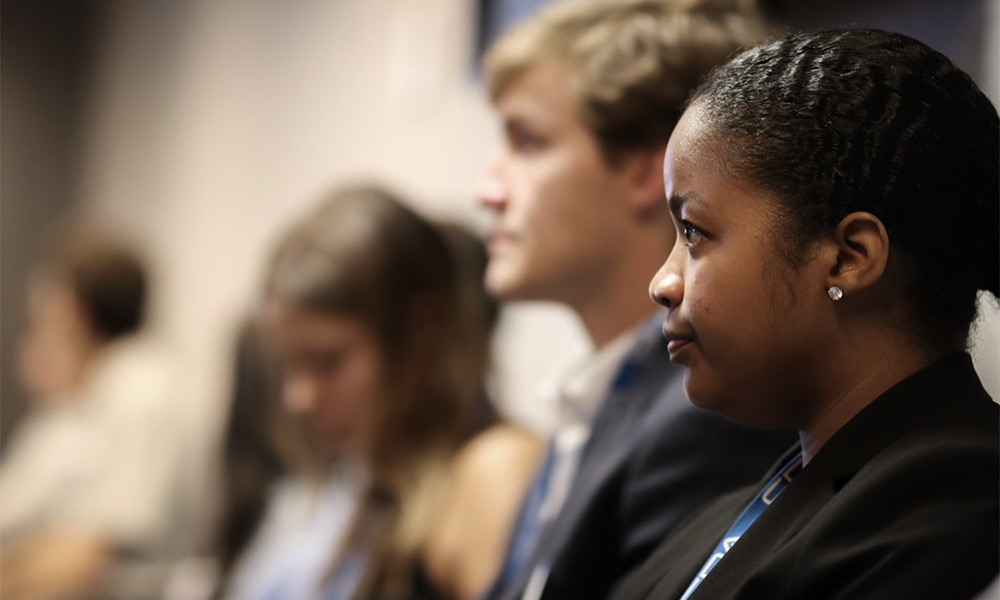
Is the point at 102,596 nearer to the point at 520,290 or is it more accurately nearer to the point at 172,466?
the point at 172,466

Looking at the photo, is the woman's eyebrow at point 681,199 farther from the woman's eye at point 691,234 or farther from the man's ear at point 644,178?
the man's ear at point 644,178

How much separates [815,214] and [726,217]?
0.05 meters

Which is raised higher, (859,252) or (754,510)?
(859,252)

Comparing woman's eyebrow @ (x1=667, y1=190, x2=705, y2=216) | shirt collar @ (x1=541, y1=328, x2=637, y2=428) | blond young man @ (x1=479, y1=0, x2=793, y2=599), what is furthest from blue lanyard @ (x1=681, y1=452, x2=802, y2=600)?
shirt collar @ (x1=541, y1=328, x2=637, y2=428)

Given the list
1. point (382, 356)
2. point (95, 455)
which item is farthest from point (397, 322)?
point (95, 455)

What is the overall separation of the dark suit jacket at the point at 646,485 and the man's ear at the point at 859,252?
0.33m

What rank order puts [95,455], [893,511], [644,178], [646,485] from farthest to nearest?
[95,455]
[644,178]
[646,485]
[893,511]

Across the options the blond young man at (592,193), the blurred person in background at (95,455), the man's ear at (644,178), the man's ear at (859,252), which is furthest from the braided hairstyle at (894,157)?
the blurred person in background at (95,455)

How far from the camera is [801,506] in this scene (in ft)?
1.98

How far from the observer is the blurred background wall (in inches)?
88.0

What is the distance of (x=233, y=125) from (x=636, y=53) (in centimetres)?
263

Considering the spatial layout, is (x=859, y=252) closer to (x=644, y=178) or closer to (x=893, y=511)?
(x=893, y=511)

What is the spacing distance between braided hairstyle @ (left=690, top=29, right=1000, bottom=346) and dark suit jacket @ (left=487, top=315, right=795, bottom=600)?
313mm

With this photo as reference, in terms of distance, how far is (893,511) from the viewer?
1.80 feet
